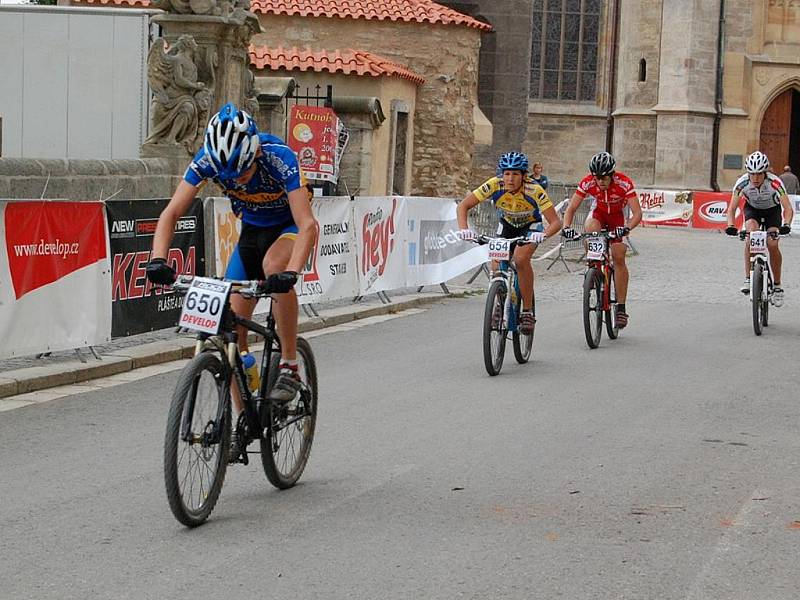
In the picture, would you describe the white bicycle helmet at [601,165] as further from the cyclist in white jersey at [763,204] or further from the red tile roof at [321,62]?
the red tile roof at [321,62]

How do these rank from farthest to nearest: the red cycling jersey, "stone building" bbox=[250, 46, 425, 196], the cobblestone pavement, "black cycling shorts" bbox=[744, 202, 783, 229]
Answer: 1. "stone building" bbox=[250, 46, 425, 196]
2. "black cycling shorts" bbox=[744, 202, 783, 229]
3. the red cycling jersey
4. the cobblestone pavement

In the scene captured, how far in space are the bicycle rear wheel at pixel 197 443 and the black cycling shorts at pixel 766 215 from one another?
10.7 m

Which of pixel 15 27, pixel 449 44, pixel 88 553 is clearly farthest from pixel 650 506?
pixel 449 44

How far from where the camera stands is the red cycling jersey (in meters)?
14.1

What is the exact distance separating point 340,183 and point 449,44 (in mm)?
7008

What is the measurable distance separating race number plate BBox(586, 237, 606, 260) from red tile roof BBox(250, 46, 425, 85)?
46.3 ft

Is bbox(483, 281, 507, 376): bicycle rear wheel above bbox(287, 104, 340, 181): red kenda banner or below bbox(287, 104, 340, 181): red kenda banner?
below

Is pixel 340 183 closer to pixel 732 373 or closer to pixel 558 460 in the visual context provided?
pixel 732 373

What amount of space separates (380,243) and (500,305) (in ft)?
20.4

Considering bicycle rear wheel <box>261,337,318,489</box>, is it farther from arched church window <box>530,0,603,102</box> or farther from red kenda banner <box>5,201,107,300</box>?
arched church window <box>530,0,603,102</box>

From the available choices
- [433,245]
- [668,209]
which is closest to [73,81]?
[433,245]

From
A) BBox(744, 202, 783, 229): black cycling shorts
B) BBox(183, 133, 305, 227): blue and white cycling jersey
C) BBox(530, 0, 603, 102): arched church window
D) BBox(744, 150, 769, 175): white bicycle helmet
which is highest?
BBox(530, 0, 603, 102): arched church window

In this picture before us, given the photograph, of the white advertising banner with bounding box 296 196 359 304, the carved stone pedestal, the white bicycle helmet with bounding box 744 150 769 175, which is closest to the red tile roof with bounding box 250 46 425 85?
the carved stone pedestal

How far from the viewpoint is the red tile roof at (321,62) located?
27.3m
